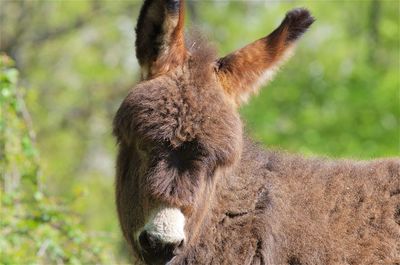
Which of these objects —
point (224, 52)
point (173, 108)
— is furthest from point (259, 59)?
point (224, 52)

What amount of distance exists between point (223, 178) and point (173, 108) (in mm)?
748

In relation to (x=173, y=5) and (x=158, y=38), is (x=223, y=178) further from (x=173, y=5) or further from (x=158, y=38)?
(x=173, y=5)

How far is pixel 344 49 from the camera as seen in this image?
3331cm

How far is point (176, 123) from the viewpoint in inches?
229

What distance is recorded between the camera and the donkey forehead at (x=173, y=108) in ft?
19.0

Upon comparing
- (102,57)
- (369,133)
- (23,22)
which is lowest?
(369,133)

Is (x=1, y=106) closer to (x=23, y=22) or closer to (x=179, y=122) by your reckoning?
(x=179, y=122)

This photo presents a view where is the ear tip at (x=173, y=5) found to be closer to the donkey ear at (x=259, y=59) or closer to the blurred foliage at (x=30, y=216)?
the donkey ear at (x=259, y=59)

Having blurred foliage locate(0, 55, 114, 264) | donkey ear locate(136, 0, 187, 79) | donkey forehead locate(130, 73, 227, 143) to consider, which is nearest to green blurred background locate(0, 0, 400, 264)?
blurred foliage locate(0, 55, 114, 264)

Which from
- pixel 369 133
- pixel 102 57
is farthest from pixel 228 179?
pixel 102 57

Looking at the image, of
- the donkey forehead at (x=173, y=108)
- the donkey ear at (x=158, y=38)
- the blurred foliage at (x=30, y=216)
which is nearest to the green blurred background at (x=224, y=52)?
the blurred foliage at (x=30, y=216)

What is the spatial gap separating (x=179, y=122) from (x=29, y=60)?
29.6 m

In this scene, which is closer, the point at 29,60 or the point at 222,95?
the point at 222,95

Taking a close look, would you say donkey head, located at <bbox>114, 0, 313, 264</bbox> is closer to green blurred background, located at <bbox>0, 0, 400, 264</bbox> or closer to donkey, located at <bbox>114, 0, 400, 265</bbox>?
donkey, located at <bbox>114, 0, 400, 265</bbox>
